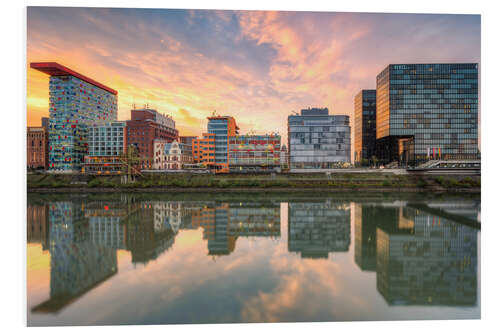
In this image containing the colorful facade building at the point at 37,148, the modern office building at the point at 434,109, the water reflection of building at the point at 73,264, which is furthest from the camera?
the colorful facade building at the point at 37,148

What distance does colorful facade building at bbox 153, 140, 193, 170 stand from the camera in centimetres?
6344

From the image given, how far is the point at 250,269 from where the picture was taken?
34.7ft

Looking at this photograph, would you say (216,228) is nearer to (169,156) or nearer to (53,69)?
(169,156)

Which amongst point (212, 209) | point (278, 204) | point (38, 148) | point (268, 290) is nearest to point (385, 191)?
point (278, 204)

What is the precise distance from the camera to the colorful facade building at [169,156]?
63438mm

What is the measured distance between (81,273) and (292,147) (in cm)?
7078

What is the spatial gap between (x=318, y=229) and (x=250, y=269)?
8.40m

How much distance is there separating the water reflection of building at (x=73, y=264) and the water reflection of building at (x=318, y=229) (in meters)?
10.4

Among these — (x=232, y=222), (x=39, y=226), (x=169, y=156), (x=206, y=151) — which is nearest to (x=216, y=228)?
(x=232, y=222)

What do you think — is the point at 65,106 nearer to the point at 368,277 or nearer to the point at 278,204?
the point at 278,204

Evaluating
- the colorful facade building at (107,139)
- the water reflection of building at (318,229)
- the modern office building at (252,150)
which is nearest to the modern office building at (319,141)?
the modern office building at (252,150)

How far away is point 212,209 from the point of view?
24688mm

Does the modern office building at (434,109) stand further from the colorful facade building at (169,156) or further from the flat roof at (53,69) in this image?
the flat roof at (53,69)

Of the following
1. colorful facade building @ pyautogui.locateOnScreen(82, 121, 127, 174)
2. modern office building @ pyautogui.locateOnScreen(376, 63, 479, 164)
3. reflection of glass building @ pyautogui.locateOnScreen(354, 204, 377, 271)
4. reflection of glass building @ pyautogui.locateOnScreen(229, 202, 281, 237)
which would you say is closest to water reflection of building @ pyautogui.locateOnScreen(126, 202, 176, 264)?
reflection of glass building @ pyautogui.locateOnScreen(229, 202, 281, 237)
